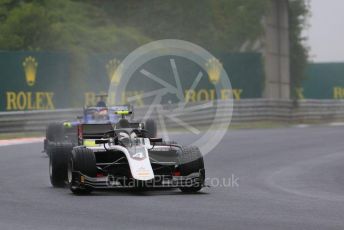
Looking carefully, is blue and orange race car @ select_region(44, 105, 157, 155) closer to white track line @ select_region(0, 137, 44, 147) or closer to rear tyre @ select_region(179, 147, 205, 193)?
white track line @ select_region(0, 137, 44, 147)

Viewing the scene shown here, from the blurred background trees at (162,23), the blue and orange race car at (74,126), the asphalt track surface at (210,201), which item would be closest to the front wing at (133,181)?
the asphalt track surface at (210,201)

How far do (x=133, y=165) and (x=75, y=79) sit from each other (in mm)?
20284

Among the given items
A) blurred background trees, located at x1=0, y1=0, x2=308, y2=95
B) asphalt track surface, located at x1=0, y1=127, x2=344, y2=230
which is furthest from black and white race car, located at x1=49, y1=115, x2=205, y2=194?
blurred background trees, located at x1=0, y1=0, x2=308, y2=95

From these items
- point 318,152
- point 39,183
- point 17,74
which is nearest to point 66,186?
point 39,183

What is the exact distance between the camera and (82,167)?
1368 centimetres

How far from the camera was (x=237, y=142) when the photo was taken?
26406mm

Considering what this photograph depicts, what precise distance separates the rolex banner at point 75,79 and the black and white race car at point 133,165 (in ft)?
47.3

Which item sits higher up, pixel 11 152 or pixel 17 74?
pixel 17 74

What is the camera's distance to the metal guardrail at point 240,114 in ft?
95.6

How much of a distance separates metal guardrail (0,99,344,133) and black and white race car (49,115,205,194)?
1462 centimetres

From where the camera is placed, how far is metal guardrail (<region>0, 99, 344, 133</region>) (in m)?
29.1

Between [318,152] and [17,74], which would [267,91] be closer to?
[17,74]

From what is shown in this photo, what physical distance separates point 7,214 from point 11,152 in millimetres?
11566

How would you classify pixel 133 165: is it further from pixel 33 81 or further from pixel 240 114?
pixel 240 114
